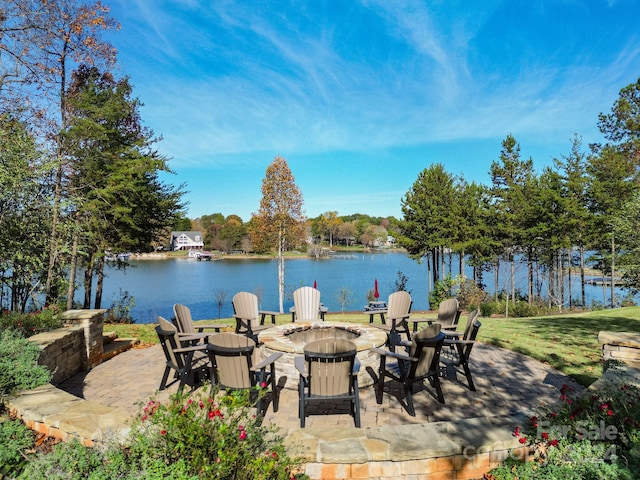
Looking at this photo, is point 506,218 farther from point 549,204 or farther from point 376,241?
point 376,241

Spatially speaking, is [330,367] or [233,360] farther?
[233,360]

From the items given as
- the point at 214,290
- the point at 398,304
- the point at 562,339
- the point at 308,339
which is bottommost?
the point at 214,290

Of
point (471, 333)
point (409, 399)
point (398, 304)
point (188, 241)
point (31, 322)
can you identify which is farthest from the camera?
point (188, 241)

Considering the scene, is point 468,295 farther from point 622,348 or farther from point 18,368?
point 18,368

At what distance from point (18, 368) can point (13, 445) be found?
1269mm

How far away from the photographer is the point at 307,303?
6895 millimetres

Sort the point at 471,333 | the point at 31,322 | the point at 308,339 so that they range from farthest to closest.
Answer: the point at 308,339, the point at 31,322, the point at 471,333

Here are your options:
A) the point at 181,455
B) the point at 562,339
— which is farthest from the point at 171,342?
the point at 562,339

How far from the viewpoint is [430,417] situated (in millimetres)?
3584

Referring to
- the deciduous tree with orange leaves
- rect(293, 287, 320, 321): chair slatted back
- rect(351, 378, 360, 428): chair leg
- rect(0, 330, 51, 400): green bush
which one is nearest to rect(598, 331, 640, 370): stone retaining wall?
rect(351, 378, 360, 428): chair leg

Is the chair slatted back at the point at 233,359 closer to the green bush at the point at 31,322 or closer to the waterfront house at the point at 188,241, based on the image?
the green bush at the point at 31,322

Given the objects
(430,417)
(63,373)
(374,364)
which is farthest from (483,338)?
(63,373)

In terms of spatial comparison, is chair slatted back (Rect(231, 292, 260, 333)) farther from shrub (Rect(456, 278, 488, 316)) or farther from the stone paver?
shrub (Rect(456, 278, 488, 316))

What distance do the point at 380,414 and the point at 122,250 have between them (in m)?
12.1
